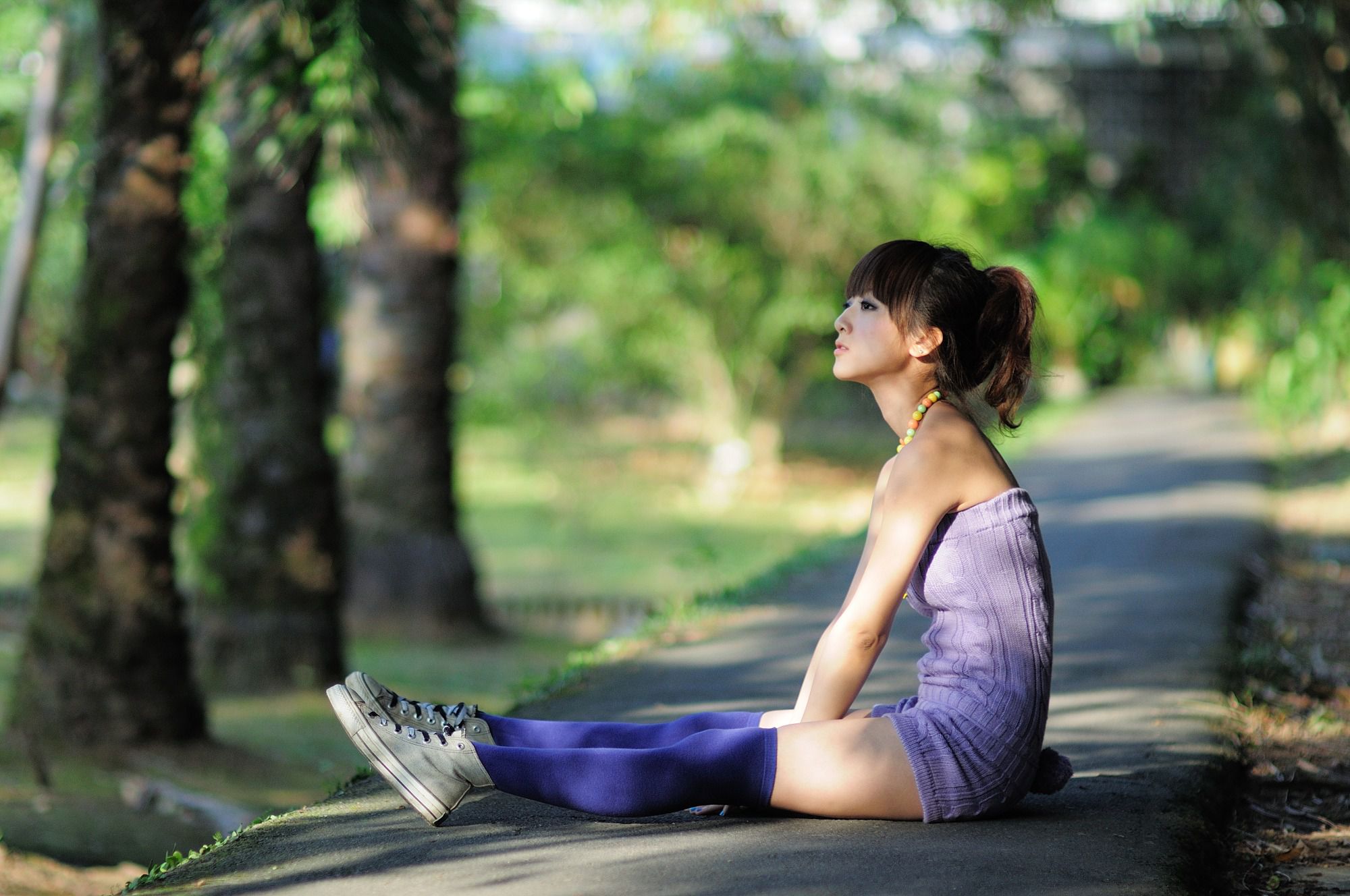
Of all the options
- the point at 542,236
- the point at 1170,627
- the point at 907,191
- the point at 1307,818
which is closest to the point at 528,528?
the point at 542,236

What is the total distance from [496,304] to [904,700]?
1641cm

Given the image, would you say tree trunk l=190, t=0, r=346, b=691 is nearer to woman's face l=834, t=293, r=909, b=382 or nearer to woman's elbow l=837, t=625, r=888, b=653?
woman's face l=834, t=293, r=909, b=382

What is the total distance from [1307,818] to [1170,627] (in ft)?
6.47

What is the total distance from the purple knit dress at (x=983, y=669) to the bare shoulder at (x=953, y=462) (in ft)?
0.11

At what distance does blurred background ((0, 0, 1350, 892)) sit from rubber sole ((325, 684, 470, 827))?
3.55 ft

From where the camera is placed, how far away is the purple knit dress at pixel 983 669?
9.85ft

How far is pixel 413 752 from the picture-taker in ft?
9.77

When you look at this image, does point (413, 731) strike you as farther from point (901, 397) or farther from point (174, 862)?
point (901, 397)

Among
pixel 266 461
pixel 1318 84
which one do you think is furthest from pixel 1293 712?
pixel 1318 84

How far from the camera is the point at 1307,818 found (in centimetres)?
369

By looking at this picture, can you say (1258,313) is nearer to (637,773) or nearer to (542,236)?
(542,236)

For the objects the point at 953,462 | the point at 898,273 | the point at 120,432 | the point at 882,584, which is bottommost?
the point at 882,584

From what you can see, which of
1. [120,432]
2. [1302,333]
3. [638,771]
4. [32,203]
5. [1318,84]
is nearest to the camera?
[638,771]

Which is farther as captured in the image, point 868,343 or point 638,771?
point 868,343
